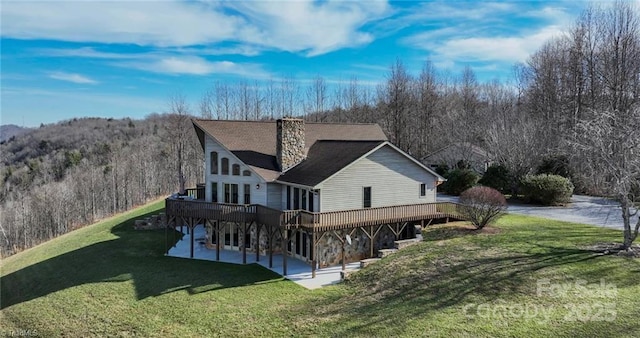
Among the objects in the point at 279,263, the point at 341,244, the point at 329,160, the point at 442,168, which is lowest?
the point at 279,263

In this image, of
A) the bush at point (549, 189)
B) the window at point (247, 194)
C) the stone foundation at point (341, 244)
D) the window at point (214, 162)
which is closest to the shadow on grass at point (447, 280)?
the stone foundation at point (341, 244)

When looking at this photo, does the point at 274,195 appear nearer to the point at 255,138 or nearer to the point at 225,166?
the point at 225,166

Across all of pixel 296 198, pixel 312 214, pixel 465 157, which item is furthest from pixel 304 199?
pixel 465 157

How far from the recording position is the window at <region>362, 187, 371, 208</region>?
64.7 feet

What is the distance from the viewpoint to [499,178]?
98.6 feet

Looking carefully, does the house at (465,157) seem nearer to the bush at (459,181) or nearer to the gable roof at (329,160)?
the bush at (459,181)

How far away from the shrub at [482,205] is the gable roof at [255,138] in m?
7.50

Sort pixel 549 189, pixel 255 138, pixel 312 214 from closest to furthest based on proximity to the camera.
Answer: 1. pixel 312 214
2. pixel 255 138
3. pixel 549 189

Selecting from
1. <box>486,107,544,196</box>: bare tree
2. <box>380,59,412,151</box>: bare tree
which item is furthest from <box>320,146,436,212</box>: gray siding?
<box>380,59,412,151</box>: bare tree

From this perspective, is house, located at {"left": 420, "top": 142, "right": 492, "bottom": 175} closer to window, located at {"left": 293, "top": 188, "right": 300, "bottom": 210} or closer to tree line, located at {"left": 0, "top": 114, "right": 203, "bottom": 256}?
window, located at {"left": 293, "top": 188, "right": 300, "bottom": 210}

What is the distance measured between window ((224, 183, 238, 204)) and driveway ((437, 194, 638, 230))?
16245mm

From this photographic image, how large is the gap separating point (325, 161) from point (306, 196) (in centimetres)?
221

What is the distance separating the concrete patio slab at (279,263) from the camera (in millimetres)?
16894

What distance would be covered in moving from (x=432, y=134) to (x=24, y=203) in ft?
156
